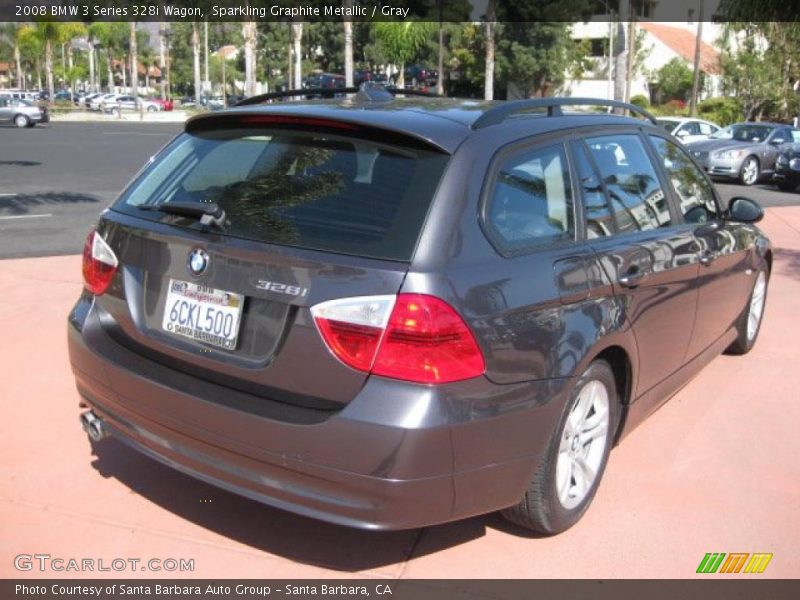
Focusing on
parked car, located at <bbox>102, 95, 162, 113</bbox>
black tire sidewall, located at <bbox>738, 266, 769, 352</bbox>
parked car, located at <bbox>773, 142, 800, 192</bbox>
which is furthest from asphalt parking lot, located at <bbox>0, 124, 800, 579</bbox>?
parked car, located at <bbox>102, 95, 162, 113</bbox>

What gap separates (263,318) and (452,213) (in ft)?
2.43

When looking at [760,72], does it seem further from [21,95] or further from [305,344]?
[21,95]

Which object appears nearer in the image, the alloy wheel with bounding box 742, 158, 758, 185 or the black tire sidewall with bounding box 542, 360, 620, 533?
the black tire sidewall with bounding box 542, 360, 620, 533

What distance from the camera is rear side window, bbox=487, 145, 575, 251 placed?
3256mm

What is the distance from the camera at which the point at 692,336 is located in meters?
4.65

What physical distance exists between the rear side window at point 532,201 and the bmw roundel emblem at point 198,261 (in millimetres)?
1031

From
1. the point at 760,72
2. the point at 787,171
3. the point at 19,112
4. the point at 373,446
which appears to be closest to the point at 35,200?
the point at 373,446

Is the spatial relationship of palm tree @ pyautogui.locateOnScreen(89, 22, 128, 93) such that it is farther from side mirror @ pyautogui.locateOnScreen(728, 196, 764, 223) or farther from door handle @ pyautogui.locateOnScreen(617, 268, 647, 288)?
door handle @ pyautogui.locateOnScreen(617, 268, 647, 288)

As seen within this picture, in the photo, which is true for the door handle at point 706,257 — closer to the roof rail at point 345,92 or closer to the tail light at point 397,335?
the roof rail at point 345,92

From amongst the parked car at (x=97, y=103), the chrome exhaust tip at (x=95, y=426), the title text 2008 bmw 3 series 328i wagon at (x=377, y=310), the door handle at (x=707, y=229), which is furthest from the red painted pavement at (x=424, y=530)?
the parked car at (x=97, y=103)

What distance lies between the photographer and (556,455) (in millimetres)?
3385

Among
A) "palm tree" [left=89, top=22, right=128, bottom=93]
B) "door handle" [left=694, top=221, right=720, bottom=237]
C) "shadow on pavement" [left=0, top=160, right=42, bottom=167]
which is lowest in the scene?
"shadow on pavement" [left=0, top=160, right=42, bottom=167]

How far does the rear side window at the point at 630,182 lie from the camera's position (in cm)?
401
